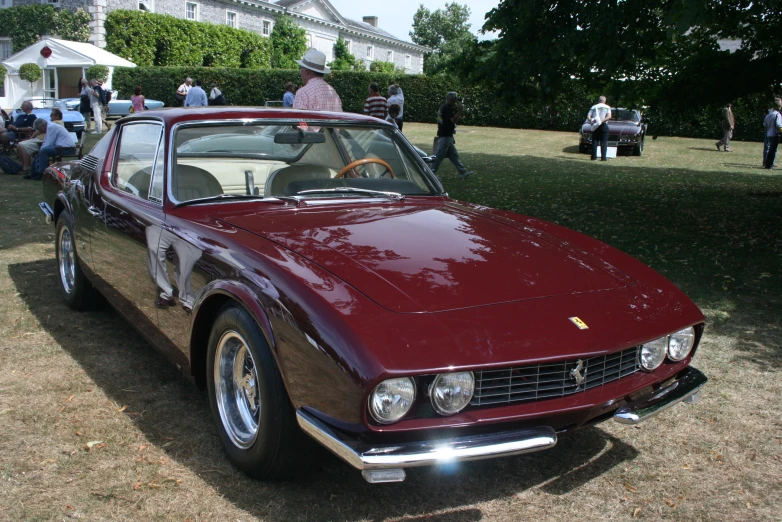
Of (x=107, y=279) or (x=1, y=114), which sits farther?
(x=1, y=114)

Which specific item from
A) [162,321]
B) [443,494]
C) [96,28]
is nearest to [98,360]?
[162,321]

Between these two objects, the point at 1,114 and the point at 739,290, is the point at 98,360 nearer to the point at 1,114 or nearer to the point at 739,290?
the point at 739,290

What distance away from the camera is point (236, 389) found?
3119mm

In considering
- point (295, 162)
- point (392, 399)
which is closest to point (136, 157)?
point (295, 162)

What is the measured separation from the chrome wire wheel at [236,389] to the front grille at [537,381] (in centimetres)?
96

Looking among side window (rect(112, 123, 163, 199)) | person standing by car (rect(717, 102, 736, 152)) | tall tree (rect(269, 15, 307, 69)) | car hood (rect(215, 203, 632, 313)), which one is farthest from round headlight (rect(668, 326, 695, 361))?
tall tree (rect(269, 15, 307, 69))

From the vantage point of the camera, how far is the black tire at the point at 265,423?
272 centimetres

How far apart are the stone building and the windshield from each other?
36.1 m

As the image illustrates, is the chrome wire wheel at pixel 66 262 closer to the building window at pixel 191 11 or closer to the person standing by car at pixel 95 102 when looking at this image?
the person standing by car at pixel 95 102

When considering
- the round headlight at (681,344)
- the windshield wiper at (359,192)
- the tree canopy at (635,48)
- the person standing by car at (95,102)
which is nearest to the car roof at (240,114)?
the windshield wiper at (359,192)

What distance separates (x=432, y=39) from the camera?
104 meters

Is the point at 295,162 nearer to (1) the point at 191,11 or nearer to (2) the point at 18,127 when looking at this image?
(2) the point at 18,127

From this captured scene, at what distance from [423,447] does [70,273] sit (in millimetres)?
3940

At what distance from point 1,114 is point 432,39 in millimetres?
94221
